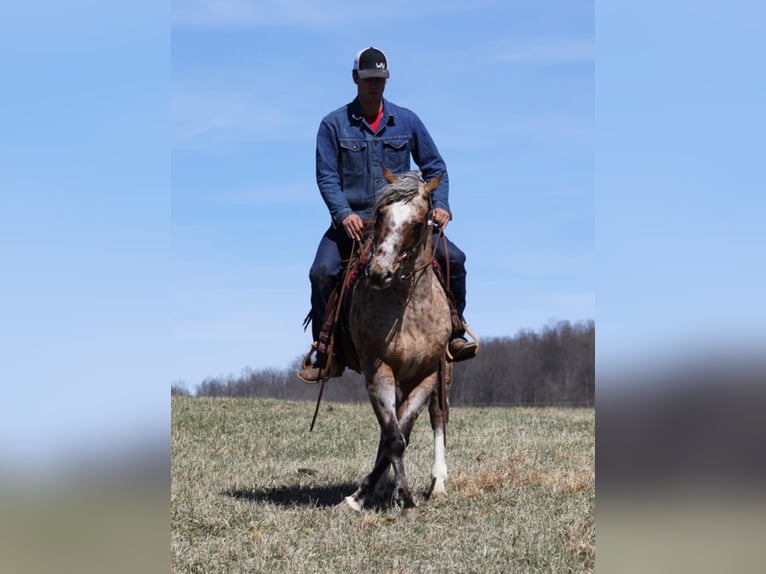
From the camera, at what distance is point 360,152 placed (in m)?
8.80

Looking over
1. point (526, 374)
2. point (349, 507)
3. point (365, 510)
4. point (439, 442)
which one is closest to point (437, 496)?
point (439, 442)

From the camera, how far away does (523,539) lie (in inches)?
258

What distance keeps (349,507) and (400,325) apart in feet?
5.08

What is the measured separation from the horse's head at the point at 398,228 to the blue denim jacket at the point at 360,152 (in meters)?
0.91

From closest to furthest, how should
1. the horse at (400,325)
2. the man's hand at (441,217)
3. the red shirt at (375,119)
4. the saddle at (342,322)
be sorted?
the horse at (400,325) → the man's hand at (441,217) → the saddle at (342,322) → the red shirt at (375,119)

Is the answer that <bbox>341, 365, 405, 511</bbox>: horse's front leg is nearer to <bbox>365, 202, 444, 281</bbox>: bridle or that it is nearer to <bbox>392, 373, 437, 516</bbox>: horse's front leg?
<bbox>392, 373, 437, 516</bbox>: horse's front leg

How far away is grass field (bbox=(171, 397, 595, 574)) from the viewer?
6.18m

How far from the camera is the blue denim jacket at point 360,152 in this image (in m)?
8.78

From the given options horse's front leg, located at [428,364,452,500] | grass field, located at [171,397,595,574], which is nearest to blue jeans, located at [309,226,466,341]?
horse's front leg, located at [428,364,452,500]

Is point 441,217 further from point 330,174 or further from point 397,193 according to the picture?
point 330,174

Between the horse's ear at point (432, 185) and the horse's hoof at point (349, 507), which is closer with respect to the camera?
the horse's hoof at point (349, 507)

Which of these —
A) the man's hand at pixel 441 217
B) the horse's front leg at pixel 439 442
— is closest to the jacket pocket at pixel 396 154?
the man's hand at pixel 441 217

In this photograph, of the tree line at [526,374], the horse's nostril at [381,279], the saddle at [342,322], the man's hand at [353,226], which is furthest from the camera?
the tree line at [526,374]

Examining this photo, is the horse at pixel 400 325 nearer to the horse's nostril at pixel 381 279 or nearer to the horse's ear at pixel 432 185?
the horse's ear at pixel 432 185
